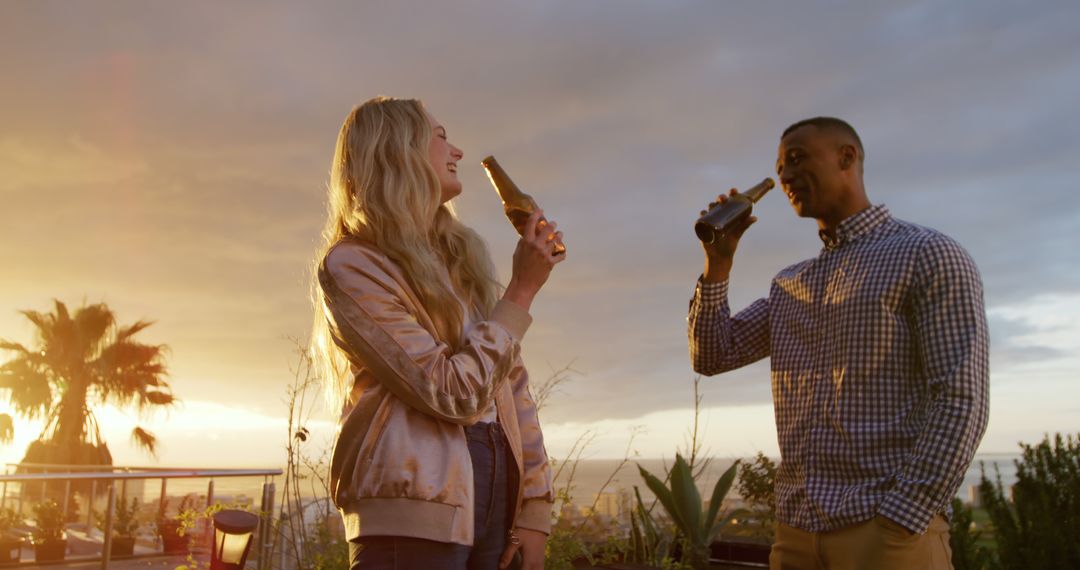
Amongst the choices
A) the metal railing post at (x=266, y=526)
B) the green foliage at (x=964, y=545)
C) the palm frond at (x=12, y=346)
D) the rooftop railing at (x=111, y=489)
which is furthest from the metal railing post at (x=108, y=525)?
the palm frond at (x=12, y=346)

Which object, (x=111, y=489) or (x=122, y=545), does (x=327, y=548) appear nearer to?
(x=111, y=489)

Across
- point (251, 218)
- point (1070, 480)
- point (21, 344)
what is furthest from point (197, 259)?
point (1070, 480)

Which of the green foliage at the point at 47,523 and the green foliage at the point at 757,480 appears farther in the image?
the green foliage at the point at 47,523

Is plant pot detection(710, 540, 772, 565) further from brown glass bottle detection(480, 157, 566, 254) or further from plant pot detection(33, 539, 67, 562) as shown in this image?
plant pot detection(33, 539, 67, 562)

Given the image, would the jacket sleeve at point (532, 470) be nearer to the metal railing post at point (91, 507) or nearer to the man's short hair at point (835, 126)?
the man's short hair at point (835, 126)

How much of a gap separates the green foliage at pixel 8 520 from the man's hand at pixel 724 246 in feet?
25.0

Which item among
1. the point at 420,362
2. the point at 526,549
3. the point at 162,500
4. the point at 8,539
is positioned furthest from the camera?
the point at 162,500

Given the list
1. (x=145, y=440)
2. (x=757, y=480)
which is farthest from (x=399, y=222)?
(x=145, y=440)

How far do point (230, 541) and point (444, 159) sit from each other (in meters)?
2.71

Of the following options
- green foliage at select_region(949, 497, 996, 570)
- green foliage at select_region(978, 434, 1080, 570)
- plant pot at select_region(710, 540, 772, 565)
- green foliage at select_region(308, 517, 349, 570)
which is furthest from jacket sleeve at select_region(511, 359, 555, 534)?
green foliage at select_region(978, 434, 1080, 570)

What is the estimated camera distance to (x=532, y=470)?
59.4 inches

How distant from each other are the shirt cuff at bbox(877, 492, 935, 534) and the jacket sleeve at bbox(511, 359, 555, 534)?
25.1 inches

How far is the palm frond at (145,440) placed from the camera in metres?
15.1

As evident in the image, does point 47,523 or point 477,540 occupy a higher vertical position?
point 477,540
